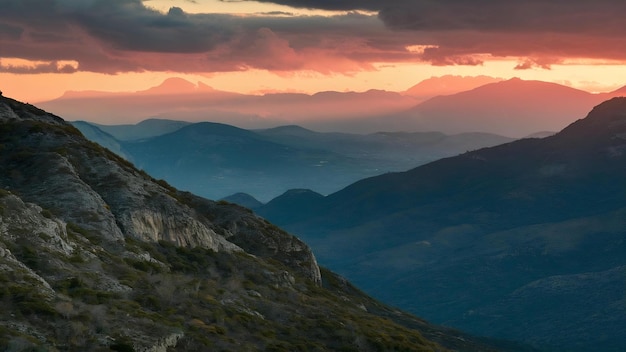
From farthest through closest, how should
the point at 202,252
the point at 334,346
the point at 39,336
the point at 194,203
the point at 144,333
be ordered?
the point at 194,203 → the point at 202,252 → the point at 334,346 → the point at 144,333 → the point at 39,336

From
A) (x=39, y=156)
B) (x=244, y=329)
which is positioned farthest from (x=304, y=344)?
(x=39, y=156)

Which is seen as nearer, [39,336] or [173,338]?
[39,336]

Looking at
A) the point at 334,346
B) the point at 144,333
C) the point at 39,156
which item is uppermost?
the point at 39,156

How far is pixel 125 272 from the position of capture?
266 ft

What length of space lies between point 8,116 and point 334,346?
208 feet

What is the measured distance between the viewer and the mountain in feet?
207

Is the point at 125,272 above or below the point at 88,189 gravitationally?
below

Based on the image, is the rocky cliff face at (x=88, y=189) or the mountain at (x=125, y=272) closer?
the mountain at (x=125, y=272)

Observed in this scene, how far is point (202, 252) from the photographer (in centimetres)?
10675

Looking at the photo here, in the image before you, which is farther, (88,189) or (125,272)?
(88,189)

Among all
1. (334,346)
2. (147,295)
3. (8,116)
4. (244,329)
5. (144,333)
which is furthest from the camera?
(8,116)

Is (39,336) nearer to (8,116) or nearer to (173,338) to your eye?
(173,338)

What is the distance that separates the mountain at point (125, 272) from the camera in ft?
207

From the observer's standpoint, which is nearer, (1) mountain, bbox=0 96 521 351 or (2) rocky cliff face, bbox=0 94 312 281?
(1) mountain, bbox=0 96 521 351
